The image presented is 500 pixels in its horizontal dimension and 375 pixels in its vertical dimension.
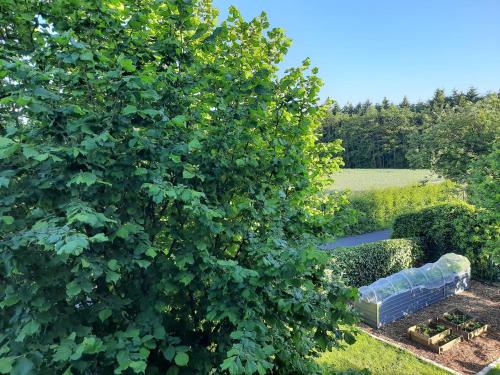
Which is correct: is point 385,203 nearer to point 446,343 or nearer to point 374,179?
point 374,179

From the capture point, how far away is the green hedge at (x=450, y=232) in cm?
1487

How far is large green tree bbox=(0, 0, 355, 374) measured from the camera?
258 cm

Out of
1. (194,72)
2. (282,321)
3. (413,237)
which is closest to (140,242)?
(282,321)

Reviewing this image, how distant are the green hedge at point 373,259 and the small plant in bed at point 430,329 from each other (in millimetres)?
2628

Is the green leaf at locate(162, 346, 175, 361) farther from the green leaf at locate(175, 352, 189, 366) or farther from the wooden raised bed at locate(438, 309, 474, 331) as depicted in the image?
the wooden raised bed at locate(438, 309, 474, 331)

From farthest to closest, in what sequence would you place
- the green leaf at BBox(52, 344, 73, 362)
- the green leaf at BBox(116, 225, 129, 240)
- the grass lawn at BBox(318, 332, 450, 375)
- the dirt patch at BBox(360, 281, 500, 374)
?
the dirt patch at BBox(360, 281, 500, 374) < the grass lawn at BBox(318, 332, 450, 375) < the green leaf at BBox(116, 225, 129, 240) < the green leaf at BBox(52, 344, 73, 362)

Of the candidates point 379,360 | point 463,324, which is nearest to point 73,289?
point 379,360

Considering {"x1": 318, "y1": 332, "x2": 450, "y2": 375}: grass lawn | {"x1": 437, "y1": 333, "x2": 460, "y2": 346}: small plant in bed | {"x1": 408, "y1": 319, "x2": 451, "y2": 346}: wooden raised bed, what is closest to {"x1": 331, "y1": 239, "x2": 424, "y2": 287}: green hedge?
{"x1": 408, "y1": 319, "x2": 451, "y2": 346}: wooden raised bed

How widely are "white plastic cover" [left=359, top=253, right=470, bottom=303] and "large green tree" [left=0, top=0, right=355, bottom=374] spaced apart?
7.97 metres

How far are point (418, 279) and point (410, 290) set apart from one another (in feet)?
2.25

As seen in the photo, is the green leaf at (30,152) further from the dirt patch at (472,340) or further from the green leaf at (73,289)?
the dirt patch at (472,340)

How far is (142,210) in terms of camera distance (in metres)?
3.51

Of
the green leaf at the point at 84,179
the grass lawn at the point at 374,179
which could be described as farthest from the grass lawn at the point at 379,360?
the grass lawn at the point at 374,179

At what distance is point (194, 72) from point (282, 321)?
275cm
